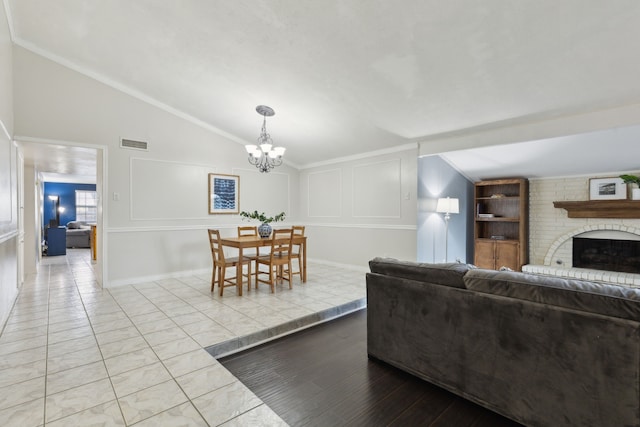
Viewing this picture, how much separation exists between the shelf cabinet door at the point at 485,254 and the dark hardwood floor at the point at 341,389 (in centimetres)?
378

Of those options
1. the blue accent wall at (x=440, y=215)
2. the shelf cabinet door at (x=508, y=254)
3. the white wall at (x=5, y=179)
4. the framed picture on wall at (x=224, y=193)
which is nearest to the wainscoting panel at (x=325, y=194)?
the framed picture on wall at (x=224, y=193)

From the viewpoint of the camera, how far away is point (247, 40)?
319 centimetres

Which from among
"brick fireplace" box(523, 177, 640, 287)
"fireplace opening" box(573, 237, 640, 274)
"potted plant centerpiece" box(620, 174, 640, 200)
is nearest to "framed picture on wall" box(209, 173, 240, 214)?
"brick fireplace" box(523, 177, 640, 287)

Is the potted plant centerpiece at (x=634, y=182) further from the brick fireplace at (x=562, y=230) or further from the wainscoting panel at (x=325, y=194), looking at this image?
the wainscoting panel at (x=325, y=194)

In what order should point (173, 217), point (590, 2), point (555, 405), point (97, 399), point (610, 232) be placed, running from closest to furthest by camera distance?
point (555, 405) → point (97, 399) → point (590, 2) → point (610, 232) → point (173, 217)

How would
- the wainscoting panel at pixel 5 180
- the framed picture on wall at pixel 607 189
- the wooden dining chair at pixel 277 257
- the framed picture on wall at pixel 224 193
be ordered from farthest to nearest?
the framed picture on wall at pixel 224 193
the framed picture on wall at pixel 607 189
the wooden dining chair at pixel 277 257
the wainscoting panel at pixel 5 180

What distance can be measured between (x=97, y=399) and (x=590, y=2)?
4.10m

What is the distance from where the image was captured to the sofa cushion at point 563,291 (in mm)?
1424

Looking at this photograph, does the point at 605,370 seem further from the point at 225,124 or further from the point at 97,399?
the point at 225,124

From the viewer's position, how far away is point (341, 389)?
6.76ft

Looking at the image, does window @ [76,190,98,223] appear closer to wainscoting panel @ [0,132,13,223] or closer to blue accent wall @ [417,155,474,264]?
wainscoting panel @ [0,132,13,223]

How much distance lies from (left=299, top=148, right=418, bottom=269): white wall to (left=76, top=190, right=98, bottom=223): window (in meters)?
9.45

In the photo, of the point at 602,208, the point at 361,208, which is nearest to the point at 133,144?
the point at 361,208

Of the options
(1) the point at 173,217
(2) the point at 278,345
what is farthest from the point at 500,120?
(1) the point at 173,217
